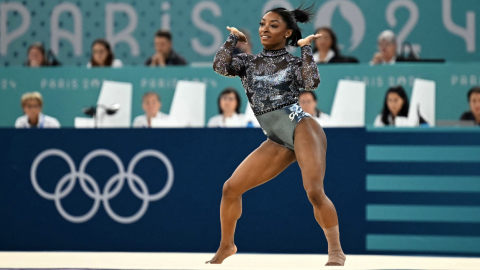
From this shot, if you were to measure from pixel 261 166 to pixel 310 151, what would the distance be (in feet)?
1.21

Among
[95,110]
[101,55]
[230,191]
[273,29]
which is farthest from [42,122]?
[273,29]

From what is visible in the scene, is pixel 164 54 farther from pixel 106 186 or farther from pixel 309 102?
pixel 106 186

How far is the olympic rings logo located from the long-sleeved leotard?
6.54ft

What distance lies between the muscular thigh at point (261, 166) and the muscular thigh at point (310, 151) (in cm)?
19

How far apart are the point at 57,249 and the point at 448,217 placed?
369cm

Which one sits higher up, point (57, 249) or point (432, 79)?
point (432, 79)

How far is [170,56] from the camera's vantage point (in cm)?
816

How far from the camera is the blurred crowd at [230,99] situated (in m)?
6.77

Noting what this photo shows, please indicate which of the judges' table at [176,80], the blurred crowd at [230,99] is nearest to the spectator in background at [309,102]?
the blurred crowd at [230,99]

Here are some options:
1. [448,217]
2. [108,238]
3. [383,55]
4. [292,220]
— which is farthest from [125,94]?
[448,217]

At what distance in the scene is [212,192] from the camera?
5.97 metres

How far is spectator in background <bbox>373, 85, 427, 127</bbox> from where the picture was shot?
675cm

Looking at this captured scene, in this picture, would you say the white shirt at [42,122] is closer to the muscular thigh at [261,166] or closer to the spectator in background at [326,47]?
the spectator in background at [326,47]

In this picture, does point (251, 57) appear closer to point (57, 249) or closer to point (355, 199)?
point (355, 199)
